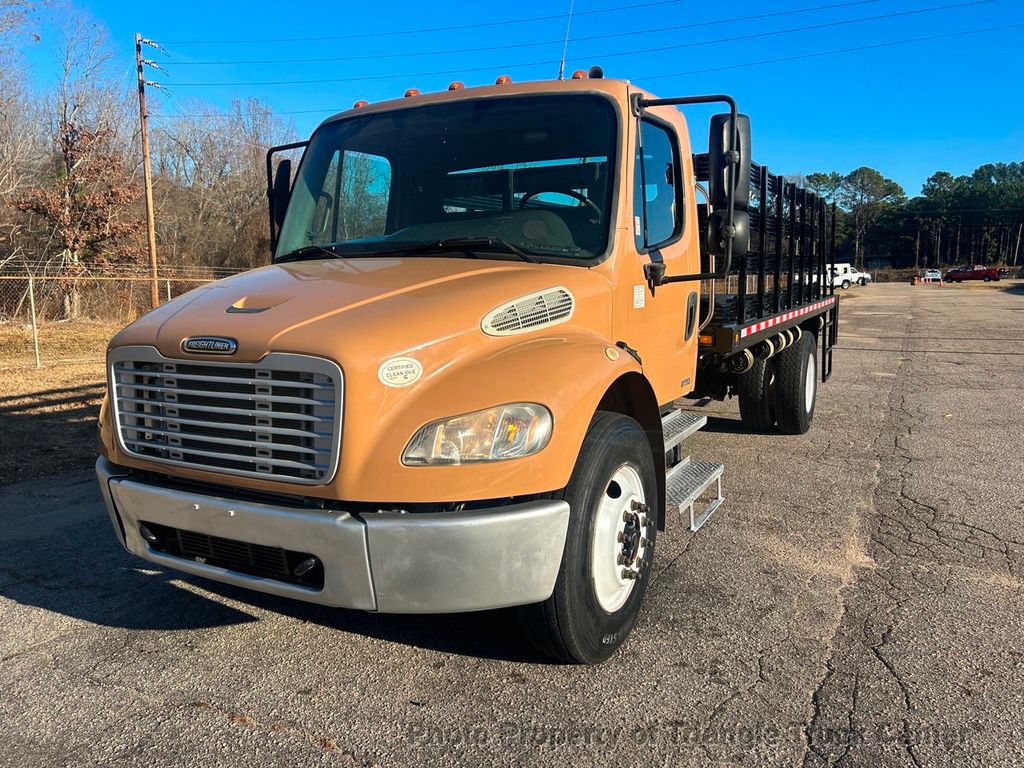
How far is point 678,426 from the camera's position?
4484 mm

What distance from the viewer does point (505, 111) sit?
3.82 metres

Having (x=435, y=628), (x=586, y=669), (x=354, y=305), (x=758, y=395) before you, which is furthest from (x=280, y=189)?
(x=758, y=395)

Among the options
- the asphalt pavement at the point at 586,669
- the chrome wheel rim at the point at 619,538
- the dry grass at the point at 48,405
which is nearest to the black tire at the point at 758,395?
the asphalt pavement at the point at 586,669

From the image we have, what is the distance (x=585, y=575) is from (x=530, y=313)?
41.7 inches

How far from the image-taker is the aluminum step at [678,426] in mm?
4078

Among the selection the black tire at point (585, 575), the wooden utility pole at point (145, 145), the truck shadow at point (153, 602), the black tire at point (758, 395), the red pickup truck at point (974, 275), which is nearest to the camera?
the black tire at point (585, 575)

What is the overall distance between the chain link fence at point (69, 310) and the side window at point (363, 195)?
13424mm

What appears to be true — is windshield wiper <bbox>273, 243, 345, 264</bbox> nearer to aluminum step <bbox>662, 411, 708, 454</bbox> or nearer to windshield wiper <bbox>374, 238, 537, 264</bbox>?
windshield wiper <bbox>374, 238, 537, 264</bbox>

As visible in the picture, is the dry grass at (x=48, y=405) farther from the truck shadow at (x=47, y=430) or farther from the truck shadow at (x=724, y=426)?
the truck shadow at (x=724, y=426)

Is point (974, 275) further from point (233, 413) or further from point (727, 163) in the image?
point (233, 413)

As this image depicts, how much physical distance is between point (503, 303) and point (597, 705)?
1586mm

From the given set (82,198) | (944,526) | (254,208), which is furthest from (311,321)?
(254,208)

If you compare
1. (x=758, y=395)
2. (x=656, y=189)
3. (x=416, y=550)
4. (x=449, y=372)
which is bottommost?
(x=758, y=395)

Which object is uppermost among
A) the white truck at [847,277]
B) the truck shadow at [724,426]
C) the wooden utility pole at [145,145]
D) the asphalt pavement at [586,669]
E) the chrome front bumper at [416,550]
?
the wooden utility pole at [145,145]
